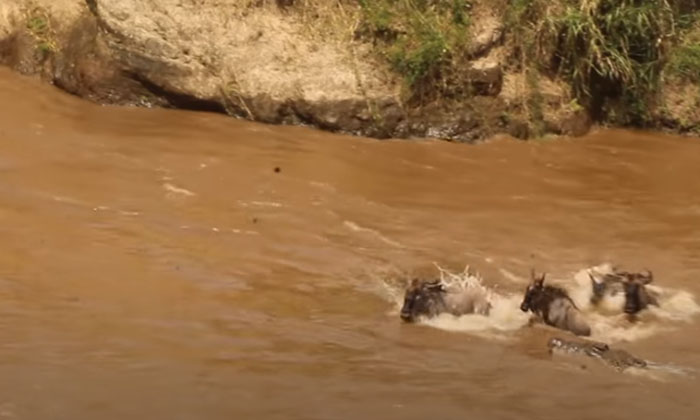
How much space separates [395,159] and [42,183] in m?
2.83

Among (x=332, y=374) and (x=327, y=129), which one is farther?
(x=327, y=129)

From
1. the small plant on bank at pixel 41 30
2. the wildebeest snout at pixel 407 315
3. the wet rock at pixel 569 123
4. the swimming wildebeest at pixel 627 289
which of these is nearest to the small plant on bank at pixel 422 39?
the wet rock at pixel 569 123

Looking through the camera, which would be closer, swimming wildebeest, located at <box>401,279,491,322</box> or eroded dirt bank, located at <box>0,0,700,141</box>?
swimming wildebeest, located at <box>401,279,491,322</box>

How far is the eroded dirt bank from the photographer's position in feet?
31.6

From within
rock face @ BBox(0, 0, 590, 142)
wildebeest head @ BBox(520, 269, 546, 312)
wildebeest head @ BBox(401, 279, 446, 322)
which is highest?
rock face @ BBox(0, 0, 590, 142)

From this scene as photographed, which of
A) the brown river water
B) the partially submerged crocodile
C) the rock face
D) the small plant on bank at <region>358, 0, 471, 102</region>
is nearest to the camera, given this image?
the brown river water

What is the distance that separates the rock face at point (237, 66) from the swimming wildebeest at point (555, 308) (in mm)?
3954

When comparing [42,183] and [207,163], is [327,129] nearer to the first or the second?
[207,163]

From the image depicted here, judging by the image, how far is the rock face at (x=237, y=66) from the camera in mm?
9609

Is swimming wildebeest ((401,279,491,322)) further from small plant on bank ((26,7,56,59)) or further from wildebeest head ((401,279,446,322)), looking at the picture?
small plant on bank ((26,7,56,59))

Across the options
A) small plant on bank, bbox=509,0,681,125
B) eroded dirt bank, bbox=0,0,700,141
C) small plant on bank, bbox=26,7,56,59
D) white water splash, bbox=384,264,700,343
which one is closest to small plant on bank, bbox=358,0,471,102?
eroded dirt bank, bbox=0,0,700,141

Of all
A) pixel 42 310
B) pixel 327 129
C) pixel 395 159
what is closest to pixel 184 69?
pixel 327 129

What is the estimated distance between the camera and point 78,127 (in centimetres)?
862

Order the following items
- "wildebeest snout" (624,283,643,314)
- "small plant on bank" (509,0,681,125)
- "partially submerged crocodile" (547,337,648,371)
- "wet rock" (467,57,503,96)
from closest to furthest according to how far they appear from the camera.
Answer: "partially submerged crocodile" (547,337,648,371), "wildebeest snout" (624,283,643,314), "wet rock" (467,57,503,96), "small plant on bank" (509,0,681,125)
